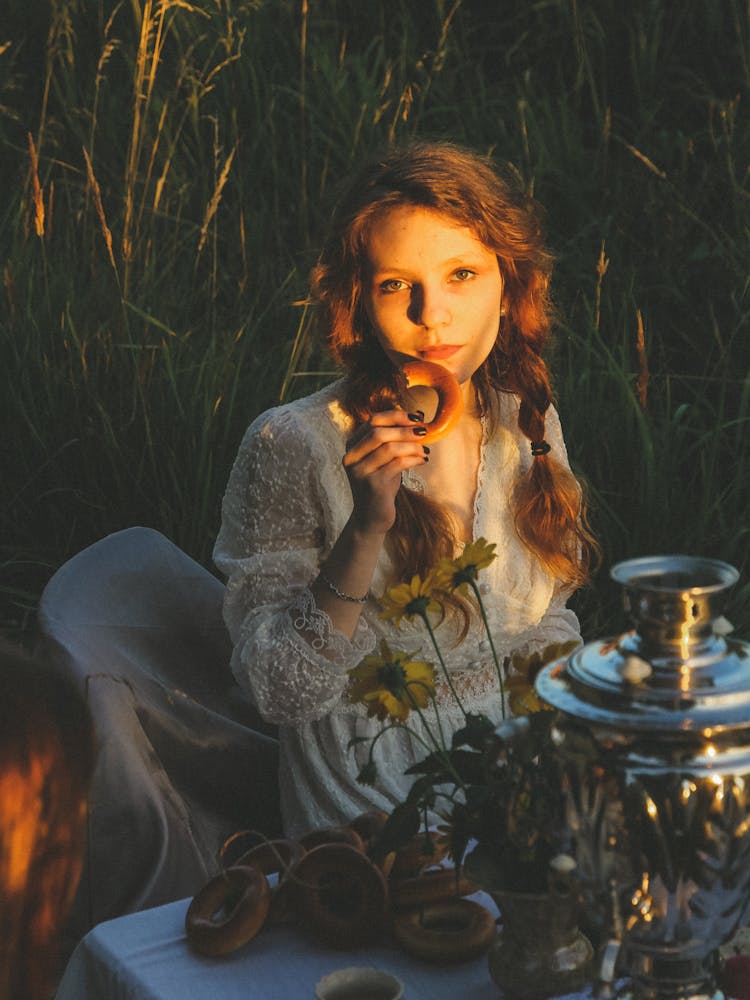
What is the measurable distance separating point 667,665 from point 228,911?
72 cm

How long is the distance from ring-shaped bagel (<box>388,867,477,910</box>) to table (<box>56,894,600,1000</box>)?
0.06m

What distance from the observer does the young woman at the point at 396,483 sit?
244 cm

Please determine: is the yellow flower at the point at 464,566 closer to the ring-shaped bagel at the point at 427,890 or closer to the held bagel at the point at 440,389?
the ring-shaped bagel at the point at 427,890

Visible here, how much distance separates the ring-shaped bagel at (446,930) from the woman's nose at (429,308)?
0.96 metres

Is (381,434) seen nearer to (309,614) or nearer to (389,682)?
(309,614)

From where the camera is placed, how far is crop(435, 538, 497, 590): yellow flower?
5.74 feet

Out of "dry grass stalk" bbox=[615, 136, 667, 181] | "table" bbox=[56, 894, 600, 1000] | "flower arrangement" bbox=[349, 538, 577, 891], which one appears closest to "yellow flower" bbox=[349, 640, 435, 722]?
"flower arrangement" bbox=[349, 538, 577, 891]

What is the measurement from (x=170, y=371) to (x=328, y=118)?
178 centimetres

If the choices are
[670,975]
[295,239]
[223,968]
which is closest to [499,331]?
[223,968]

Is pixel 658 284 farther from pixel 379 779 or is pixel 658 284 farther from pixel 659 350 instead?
pixel 379 779

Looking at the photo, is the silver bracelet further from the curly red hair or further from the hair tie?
the hair tie

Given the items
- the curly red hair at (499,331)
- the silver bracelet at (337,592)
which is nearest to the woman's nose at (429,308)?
the curly red hair at (499,331)

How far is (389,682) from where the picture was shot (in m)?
1.74

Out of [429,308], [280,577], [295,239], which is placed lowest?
[280,577]
